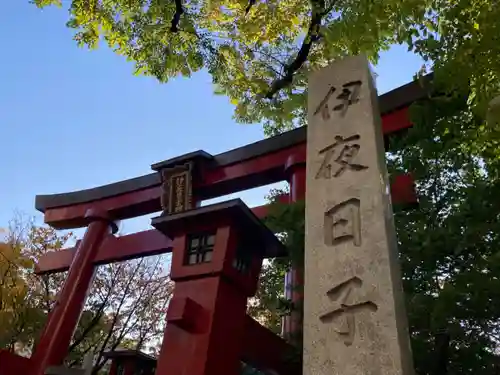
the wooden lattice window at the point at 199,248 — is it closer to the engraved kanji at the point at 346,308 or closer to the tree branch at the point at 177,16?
the engraved kanji at the point at 346,308

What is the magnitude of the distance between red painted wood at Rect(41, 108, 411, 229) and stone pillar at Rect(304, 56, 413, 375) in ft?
10.7

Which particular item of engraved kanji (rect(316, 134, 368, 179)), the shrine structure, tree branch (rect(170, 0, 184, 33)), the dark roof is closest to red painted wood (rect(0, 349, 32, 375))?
the shrine structure

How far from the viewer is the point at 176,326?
5.02 meters

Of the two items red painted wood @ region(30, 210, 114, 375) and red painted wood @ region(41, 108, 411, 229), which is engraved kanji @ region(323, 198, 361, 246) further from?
red painted wood @ region(30, 210, 114, 375)

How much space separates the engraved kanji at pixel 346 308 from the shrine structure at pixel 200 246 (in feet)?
7.07

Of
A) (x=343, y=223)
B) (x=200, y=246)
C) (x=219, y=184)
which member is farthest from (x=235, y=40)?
(x=343, y=223)

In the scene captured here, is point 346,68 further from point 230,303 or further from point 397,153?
point 230,303

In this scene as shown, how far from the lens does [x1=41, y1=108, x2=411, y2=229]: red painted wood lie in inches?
301

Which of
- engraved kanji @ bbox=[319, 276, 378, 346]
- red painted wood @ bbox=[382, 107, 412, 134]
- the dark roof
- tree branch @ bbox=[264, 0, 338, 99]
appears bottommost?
engraved kanji @ bbox=[319, 276, 378, 346]

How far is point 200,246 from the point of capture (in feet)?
18.6

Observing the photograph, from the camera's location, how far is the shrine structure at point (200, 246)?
16.2 feet

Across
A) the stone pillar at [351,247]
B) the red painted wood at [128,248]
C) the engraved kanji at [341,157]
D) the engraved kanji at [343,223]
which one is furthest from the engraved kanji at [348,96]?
the red painted wood at [128,248]

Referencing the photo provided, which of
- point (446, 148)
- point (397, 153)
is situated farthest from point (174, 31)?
point (446, 148)

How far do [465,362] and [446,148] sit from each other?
2179mm
